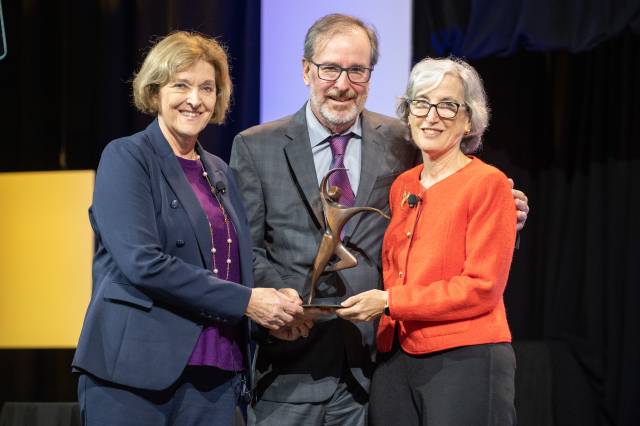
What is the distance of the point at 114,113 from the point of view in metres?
4.04

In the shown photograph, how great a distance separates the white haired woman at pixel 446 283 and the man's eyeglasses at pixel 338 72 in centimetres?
24

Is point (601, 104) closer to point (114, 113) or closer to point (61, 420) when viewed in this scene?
point (114, 113)

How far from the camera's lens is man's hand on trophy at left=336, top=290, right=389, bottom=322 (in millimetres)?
2275

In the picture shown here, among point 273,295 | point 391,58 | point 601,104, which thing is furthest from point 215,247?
point 601,104

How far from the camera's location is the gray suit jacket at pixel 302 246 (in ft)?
8.38

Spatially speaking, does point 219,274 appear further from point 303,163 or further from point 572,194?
point 572,194

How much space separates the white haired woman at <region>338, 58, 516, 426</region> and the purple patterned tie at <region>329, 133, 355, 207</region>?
0.67 feet

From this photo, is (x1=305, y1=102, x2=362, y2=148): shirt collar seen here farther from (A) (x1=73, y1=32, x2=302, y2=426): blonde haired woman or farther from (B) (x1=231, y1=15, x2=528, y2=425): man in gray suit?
(A) (x1=73, y1=32, x2=302, y2=426): blonde haired woman

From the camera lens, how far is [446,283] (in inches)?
87.6

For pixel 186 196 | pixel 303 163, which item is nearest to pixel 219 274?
pixel 186 196

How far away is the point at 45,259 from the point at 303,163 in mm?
2120

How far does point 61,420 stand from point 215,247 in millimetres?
1566

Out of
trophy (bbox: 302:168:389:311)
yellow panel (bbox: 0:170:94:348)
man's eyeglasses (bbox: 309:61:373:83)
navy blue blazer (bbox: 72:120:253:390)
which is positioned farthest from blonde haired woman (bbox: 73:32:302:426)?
yellow panel (bbox: 0:170:94:348)

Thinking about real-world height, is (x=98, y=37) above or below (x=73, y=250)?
above
